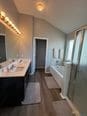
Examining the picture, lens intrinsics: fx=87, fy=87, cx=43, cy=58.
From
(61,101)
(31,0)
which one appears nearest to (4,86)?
(61,101)

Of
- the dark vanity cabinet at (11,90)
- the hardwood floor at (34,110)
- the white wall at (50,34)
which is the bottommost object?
the hardwood floor at (34,110)

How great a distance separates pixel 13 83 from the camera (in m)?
2.09

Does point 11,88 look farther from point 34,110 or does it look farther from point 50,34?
point 50,34

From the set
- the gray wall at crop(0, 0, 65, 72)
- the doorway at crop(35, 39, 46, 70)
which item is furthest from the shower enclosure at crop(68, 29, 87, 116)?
the doorway at crop(35, 39, 46, 70)

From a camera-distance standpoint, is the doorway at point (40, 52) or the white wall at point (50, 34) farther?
the doorway at point (40, 52)

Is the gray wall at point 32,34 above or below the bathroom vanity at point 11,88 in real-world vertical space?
above

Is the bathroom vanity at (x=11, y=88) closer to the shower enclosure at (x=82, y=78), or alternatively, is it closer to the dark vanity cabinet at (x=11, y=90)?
the dark vanity cabinet at (x=11, y=90)

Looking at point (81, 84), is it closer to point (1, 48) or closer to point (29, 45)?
point (1, 48)

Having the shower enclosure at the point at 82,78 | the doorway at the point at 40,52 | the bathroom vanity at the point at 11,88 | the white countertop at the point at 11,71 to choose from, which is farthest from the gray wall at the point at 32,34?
the shower enclosure at the point at 82,78

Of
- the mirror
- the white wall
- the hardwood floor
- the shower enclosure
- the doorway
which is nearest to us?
the shower enclosure

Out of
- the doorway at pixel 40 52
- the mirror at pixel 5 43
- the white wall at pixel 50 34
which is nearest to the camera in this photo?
the mirror at pixel 5 43

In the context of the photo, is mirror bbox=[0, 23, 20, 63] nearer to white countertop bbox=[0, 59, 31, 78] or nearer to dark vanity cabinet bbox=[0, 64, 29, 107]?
white countertop bbox=[0, 59, 31, 78]

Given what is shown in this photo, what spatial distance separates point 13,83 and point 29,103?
780 mm

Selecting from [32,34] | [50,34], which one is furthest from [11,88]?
[50,34]
